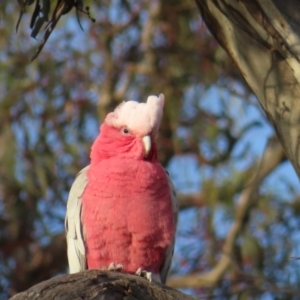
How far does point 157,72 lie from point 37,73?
88 cm

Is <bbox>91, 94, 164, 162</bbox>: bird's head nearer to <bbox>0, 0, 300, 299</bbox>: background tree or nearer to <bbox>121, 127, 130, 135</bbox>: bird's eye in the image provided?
<bbox>121, 127, 130, 135</bbox>: bird's eye

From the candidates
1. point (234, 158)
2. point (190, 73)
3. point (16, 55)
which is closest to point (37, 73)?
point (16, 55)

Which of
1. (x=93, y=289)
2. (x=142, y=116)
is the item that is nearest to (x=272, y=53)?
(x=142, y=116)

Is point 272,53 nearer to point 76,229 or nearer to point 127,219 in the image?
point 127,219

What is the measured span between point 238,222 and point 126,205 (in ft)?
9.93

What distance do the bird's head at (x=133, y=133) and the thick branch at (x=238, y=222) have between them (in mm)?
2687

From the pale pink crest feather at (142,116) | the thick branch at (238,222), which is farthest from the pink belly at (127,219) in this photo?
the thick branch at (238,222)

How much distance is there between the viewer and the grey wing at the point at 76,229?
325cm

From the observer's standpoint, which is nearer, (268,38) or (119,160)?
(268,38)

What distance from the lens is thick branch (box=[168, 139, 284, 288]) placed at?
19.4ft

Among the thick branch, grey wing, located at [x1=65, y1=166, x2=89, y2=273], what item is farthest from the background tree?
grey wing, located at [x1=65, y1=166, x2=89, y2=273]

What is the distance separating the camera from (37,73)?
6137mm

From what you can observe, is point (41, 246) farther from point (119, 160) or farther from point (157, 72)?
point (119, 160)

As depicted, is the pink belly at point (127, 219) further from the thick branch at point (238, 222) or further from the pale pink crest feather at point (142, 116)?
the thick branch at point (238, 222)
